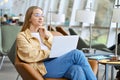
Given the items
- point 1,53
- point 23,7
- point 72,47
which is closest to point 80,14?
point 72,47

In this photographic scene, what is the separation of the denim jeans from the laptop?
0.07 meters

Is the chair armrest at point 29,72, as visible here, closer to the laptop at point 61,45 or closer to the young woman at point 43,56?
the young woman at point 43,56

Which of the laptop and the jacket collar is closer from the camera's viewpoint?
the laptop

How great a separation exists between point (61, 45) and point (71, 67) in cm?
26

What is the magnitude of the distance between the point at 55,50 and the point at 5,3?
7.59 m

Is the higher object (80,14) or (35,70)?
(80,14)

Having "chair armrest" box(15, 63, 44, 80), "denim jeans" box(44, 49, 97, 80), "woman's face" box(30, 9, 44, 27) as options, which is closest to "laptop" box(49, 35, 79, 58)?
"denim jeans" box(44, 49, 97, 80)

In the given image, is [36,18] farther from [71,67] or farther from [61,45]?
[71,67]

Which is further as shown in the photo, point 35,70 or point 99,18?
point 99,18

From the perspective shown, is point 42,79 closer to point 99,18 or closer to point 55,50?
point 55,50

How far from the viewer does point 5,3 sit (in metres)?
10.7

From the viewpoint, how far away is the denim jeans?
127 inches

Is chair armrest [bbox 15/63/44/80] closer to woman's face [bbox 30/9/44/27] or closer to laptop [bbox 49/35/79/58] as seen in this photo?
laptop [bbox 49/35/79/58]

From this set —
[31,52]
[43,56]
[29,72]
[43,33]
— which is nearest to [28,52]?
[31,52]
